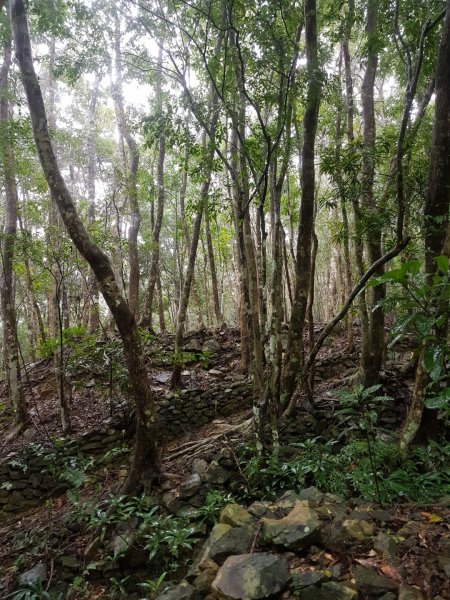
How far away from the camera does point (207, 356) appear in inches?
348

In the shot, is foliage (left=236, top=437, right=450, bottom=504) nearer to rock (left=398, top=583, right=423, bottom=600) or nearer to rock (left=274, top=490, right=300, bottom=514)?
rock (left=274, top=490, right=300, bottom=514)

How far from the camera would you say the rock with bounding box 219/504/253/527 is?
3.15 metres

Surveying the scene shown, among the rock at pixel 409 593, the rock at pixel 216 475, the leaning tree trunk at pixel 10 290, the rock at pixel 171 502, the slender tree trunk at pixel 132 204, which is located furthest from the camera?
the slender tree trunk at pixel 132 204

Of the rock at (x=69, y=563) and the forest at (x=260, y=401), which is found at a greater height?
the forest at (x=260, y=401)

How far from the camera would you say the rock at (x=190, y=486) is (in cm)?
453

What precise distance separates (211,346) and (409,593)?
25.9 ft

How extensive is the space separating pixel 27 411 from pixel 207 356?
12.4ft

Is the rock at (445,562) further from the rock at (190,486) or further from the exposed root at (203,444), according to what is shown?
the exposed root at (203,444)

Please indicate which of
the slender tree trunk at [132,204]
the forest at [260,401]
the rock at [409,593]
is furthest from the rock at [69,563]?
the slender tree trunk at [132,204]

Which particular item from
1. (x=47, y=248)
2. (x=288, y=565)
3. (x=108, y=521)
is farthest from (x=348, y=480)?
(x=47, y=248)

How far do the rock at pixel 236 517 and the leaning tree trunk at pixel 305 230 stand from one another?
237 cm

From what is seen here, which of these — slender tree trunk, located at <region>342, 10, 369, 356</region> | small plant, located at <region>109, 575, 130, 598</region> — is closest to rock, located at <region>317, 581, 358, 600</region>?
small plant, located at <region>109, 575, 130, 598</region>

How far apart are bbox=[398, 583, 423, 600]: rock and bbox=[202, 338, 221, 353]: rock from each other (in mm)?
7644

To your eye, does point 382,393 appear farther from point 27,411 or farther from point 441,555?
point 27,411
